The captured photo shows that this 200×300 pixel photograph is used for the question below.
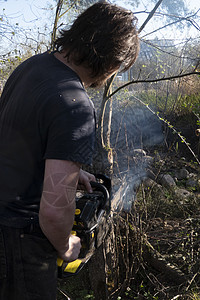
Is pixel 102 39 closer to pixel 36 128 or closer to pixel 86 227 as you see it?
pixel 36 128

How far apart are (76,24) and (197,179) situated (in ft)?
13.5

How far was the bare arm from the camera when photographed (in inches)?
46.8

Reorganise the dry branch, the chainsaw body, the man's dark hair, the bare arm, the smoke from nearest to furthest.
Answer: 1. the bare arm
2. the man's dark hair
3. the chainsaw body
4. the dry branch
5. the smoke

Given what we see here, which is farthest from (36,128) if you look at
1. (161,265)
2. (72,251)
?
(161,265)

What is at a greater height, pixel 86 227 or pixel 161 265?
pixel 86 227

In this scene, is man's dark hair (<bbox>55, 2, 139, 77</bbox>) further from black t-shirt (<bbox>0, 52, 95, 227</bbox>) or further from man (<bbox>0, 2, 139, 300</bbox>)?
black t-shirt (<bbox>0, 52, 95, 227</bbox>)

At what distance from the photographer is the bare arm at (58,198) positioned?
3.90ft

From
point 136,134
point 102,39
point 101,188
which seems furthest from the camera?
point 136,134

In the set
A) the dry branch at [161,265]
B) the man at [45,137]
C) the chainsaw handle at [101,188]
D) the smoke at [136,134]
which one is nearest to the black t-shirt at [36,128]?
the man at [45,137]

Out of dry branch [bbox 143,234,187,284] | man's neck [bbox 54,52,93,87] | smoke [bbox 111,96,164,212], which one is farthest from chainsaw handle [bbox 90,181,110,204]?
smoke [bbox 111,96,164,212]

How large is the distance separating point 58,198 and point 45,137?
11.8 inches

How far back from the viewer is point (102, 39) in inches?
55.9

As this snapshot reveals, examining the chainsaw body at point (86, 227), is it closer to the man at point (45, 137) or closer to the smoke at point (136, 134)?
the man at point (45, 137)

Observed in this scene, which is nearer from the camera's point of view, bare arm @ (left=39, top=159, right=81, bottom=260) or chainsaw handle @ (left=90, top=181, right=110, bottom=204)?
bare arm @ (left=39, top=159, right=81, bottom=260)
